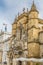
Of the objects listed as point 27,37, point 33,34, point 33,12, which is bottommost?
point 27,37

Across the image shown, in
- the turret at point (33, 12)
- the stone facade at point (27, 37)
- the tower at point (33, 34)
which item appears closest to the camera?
the tower at point (33, 34)

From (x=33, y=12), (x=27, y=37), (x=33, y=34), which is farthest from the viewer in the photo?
(x=27, y=37)

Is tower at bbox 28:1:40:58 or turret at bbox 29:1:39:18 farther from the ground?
turret at bbox 29:1:39:18

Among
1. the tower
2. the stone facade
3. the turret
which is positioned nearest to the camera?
the tower

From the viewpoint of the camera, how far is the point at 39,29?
2662 centimetres

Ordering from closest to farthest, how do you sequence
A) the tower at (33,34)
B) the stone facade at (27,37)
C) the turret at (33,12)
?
the tower at (33,34), the stone facade at (27,37), the turret at (33,12)

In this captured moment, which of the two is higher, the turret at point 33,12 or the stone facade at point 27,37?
the turret at point 33,12

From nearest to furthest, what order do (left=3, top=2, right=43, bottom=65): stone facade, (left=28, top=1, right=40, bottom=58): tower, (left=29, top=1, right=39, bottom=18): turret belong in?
(left=28, top=1, right=40, bottom=58): tower → (left=3, top=2, right=43, bottom=65): stone facade → (left=29, top=1, right=39, bottom=18): turret

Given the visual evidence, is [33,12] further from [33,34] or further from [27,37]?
[27,37]

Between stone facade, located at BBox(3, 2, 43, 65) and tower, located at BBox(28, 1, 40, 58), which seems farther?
stone facade, located at BBox(3, 2, 43, 65)

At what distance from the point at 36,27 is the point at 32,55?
3674 mm

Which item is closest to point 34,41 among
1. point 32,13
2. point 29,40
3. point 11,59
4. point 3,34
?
point 29,40

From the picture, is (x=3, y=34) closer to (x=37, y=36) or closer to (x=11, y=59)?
(x=11, y=59)

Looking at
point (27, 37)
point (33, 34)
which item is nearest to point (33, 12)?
point (33, 34)
